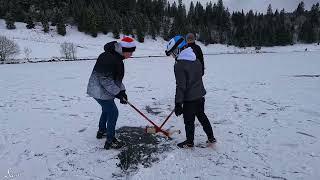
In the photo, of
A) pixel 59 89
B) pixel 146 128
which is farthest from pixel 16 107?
pixel 146 128

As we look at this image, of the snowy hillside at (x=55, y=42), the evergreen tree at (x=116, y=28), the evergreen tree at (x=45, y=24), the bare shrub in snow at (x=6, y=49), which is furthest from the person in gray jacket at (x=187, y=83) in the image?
the evergreen tree at (x=116, y=28)

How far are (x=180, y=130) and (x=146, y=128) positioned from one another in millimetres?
891

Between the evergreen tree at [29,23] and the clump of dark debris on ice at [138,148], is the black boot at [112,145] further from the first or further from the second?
the evergreen tree at [29,23]

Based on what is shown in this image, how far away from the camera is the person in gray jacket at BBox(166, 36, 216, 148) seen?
5895 millimetres

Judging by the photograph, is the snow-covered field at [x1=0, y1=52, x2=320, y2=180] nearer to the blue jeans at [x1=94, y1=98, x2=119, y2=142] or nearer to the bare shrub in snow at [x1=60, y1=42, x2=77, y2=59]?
the blue jeans at [x1=94, y1=98, x2=119, y2=142]

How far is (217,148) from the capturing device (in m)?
6.50

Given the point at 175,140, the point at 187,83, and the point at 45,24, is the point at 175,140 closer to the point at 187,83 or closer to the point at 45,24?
the point at 187,83

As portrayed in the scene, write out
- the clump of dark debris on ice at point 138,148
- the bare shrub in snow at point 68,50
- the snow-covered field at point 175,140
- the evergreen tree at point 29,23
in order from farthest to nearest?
the evergreen tree at point 29,23 < the bare shrub in snow at point 68,50 < the clump of dark debris on ice at point 138,148 < the snow-covered field at point 175,140

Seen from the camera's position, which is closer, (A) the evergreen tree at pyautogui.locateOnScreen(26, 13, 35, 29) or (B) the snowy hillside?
(B) the snowy hillside

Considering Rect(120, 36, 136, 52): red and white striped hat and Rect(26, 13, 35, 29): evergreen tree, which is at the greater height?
Rect(26, 13, 35, 29): evergreen tree

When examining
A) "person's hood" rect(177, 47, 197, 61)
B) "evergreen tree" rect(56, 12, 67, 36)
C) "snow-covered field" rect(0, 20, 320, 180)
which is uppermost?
"evergreen tree" rect(56, 12, 67, 36)

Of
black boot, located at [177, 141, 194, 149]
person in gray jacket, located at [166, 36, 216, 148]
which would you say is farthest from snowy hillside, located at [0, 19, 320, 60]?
person in gray jacket, located at [166, 36, 216, 148]

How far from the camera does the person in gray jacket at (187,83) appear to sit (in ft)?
19.3

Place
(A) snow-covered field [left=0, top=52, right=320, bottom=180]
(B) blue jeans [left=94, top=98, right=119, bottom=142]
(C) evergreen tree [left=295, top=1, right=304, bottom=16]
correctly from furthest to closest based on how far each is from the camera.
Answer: (C) evergreen tree [left=295, top=1, right=304, bottom=16], (B) blue jeans [left=94, top=98, right=119, bottom=142], (A) snow-covered field [left=0, top=52, right=320, bottom=180]
